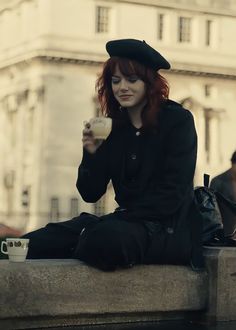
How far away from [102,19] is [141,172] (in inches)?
1602

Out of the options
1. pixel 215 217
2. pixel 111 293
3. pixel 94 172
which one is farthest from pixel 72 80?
pixel 111 293

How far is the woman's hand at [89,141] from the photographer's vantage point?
5.61 metres

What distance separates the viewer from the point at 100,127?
218 inches

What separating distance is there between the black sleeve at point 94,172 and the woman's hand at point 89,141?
38 millimetres

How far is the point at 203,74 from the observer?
45.5 m

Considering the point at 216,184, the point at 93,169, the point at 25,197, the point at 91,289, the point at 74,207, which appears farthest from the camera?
the point at 25,197

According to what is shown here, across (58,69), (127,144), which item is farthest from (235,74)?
(127,144)

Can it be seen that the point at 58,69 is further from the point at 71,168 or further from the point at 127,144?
the point at 127,144

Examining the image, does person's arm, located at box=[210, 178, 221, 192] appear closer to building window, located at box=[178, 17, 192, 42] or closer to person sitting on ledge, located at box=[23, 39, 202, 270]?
person sitting on ledge, located at box=[23, 39, 202, 270]

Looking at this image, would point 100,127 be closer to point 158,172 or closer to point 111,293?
point 158,172

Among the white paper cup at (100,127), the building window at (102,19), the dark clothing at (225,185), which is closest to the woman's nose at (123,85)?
the white paper cup at (100,127)

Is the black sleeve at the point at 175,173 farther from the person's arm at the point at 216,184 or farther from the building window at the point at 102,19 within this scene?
the building window at the point at 102,19

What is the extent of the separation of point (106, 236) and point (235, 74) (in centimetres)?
4142

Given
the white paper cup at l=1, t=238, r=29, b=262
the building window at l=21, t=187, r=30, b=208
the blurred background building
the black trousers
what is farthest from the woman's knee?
the building window at l=21, t=187, r=30, b=208
